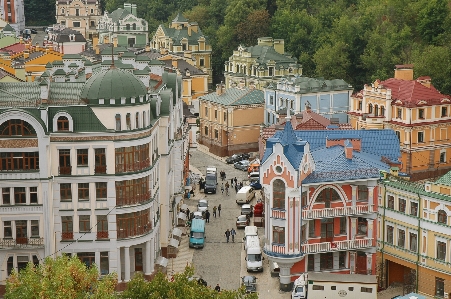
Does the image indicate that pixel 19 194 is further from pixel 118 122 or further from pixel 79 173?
pixel 118 122

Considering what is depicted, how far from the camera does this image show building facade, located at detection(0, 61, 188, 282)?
5559 centimetres

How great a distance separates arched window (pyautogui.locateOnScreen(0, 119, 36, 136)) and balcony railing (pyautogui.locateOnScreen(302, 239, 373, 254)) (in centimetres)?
1869

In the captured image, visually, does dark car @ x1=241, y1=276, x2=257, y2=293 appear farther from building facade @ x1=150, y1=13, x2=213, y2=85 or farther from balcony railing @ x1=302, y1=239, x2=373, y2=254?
building facade @ x1=150, y1=13, x2=213, y2=85

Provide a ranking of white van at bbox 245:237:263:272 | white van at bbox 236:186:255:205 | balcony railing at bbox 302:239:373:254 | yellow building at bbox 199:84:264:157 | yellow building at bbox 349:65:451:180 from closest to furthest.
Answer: balcony railing at bbox 302:239:373:254
white van at bbox 245:237:263:272
white van at bbox 236:186:255:205
yellow building at bbox 349:65:451:180
yellow building at bbox 199:84:264:157

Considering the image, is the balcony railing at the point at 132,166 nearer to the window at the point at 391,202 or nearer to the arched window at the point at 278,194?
the arched window at the point at 278,194

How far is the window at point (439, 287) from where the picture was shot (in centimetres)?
5566

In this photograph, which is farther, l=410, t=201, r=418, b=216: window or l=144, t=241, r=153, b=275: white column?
l=144, t=241, r=153, b=275: white column

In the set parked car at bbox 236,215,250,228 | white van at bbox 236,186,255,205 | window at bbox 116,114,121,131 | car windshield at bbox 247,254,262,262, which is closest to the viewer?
window at bbox 116,114,121,131

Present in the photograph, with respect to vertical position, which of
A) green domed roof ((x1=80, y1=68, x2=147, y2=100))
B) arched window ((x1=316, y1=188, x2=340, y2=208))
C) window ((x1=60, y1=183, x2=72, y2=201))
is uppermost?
green domed roof ((x1=80, y1=68, x2=147, y2=100))

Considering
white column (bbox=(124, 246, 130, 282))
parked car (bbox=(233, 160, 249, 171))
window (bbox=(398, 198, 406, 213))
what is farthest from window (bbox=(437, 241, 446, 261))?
parked car (bbox=(233, 160, 249, 171))

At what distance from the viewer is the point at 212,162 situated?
100000 mm

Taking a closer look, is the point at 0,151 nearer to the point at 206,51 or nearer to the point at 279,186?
the point at 279,186

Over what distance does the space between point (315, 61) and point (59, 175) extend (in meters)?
73.2

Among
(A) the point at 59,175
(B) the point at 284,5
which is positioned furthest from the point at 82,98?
(B) the point at 284,5
